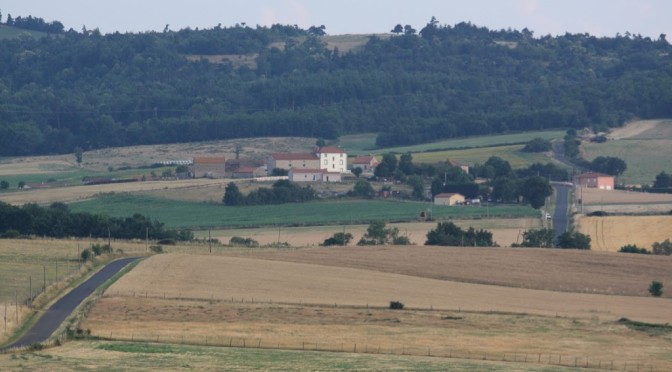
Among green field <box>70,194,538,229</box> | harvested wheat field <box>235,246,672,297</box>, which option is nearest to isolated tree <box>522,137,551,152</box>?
green field <box>70,194,538,229</box>

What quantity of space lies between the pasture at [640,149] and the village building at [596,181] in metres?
6.63

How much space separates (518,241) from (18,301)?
46558 mm

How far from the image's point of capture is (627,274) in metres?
80.4

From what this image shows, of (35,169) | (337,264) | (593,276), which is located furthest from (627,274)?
(35,169)

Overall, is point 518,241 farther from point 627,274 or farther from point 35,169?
point 35,169

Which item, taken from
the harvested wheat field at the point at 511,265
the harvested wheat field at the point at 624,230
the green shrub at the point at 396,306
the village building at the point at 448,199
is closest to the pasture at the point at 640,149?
the village building at the point at 448,199

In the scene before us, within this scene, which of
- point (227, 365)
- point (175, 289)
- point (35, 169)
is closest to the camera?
point (227, 365)

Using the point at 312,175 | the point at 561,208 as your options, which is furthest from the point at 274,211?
the point at 312,175

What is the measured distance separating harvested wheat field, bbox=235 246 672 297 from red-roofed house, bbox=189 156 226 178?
67.3 meters

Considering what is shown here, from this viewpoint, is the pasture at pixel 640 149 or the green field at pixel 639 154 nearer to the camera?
the green field at pixel 639 154

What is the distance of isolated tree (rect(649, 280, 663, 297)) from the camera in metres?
73.9

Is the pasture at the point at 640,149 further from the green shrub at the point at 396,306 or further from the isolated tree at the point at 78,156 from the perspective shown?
the green shrub at the point at 396,306

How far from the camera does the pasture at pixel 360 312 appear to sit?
54.8 meters

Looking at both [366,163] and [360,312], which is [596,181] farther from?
[360,312]
